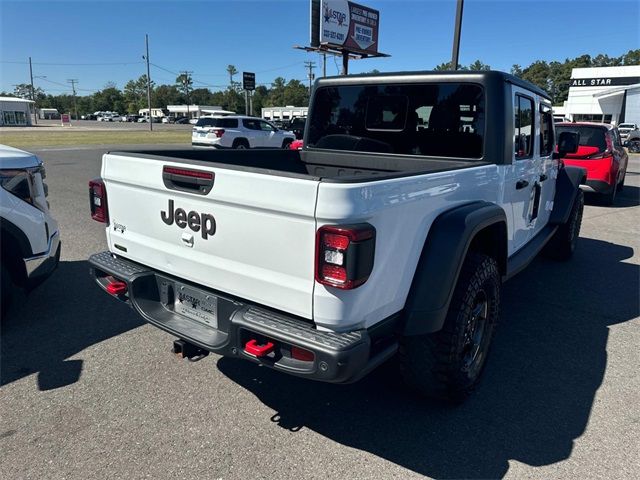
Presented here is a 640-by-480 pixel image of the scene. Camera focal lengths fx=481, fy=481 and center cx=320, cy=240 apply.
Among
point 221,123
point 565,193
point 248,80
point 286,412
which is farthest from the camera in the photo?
point 248,80

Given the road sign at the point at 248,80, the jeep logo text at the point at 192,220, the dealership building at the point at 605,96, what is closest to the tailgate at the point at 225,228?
the jeep logo text at the point at 192,220

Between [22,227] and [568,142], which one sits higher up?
[568,142]

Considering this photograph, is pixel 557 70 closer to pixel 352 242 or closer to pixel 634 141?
pixel 634 141

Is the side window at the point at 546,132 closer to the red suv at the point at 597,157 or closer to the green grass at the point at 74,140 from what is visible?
the red suv at the point at 597,157

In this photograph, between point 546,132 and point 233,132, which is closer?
point 546,132

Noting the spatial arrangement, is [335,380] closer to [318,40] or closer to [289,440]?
[289,440]

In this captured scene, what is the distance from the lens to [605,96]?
55.9 metres

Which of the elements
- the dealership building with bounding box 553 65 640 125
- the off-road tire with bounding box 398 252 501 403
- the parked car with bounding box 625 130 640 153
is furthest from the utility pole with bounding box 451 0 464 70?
the dealership building with bounding box 553 65 640 125

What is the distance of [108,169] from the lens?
10.1 ft

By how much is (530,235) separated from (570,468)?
2563mm

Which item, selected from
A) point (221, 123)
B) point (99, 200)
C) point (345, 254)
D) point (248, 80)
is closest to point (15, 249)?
point (99, 200)

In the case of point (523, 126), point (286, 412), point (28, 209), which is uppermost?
point (523, 126)

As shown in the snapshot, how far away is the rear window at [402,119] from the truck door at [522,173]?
1.26ft

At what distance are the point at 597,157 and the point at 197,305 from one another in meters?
9.75
